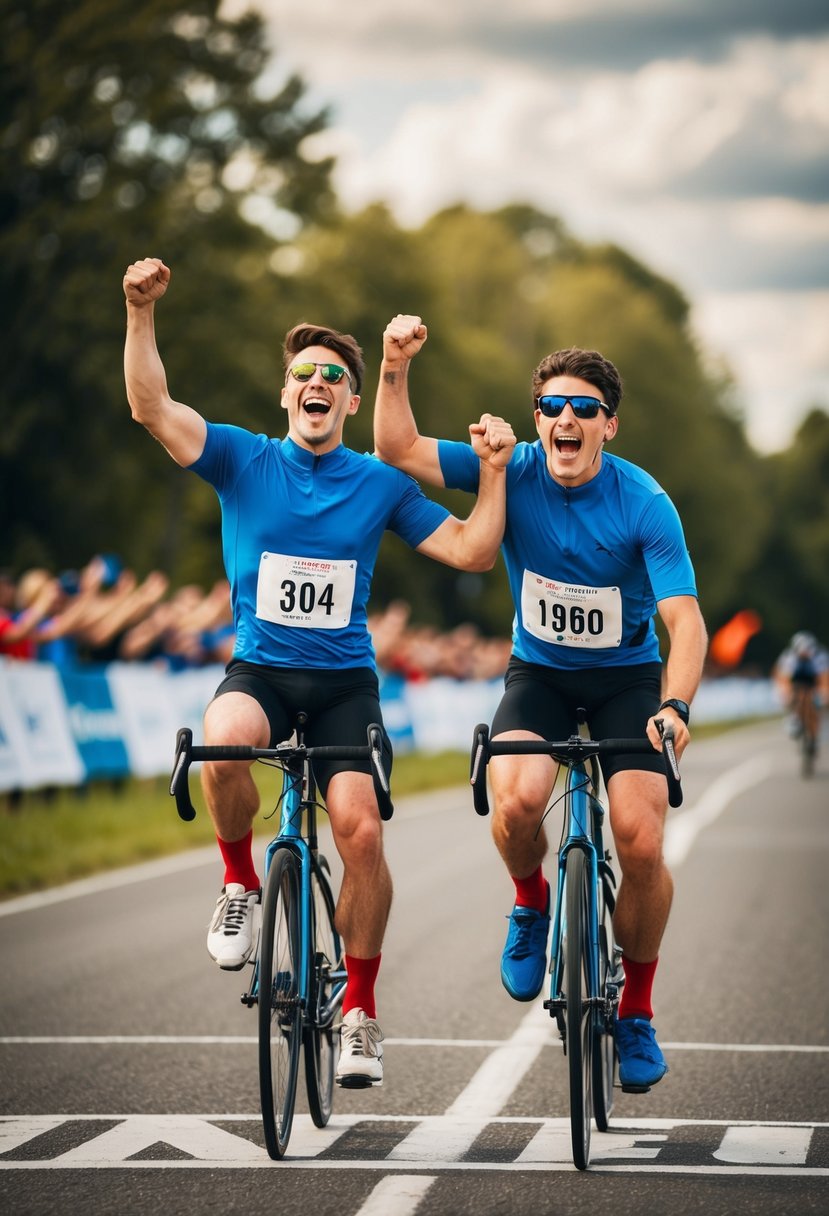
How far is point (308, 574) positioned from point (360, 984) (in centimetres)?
135

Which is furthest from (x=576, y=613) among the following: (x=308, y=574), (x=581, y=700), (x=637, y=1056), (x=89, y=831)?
(x=89, y=831)

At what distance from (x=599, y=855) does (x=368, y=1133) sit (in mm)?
1176

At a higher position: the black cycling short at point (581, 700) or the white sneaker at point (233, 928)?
the black cycling short at point (581, 700)

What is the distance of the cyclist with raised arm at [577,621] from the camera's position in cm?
673

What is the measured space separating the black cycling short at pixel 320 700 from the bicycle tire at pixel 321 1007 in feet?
1.43

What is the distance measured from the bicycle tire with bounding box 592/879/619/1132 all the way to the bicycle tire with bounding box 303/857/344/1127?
0.90 metres

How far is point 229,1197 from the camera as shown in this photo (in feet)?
18.7

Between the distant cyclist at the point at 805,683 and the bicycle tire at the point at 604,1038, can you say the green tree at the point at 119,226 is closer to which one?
the distant cyclist at the point at 805,683

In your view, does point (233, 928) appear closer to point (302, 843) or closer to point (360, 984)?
point (302, 843)

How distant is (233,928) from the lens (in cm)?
651

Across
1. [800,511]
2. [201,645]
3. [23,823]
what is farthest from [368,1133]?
[800,511]

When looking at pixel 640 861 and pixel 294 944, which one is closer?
pixel 294 944

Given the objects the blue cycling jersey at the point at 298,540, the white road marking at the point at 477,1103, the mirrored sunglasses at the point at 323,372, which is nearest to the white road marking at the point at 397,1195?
the white road marking at the point at 477,1103

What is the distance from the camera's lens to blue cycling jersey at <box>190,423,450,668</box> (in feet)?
21.7
